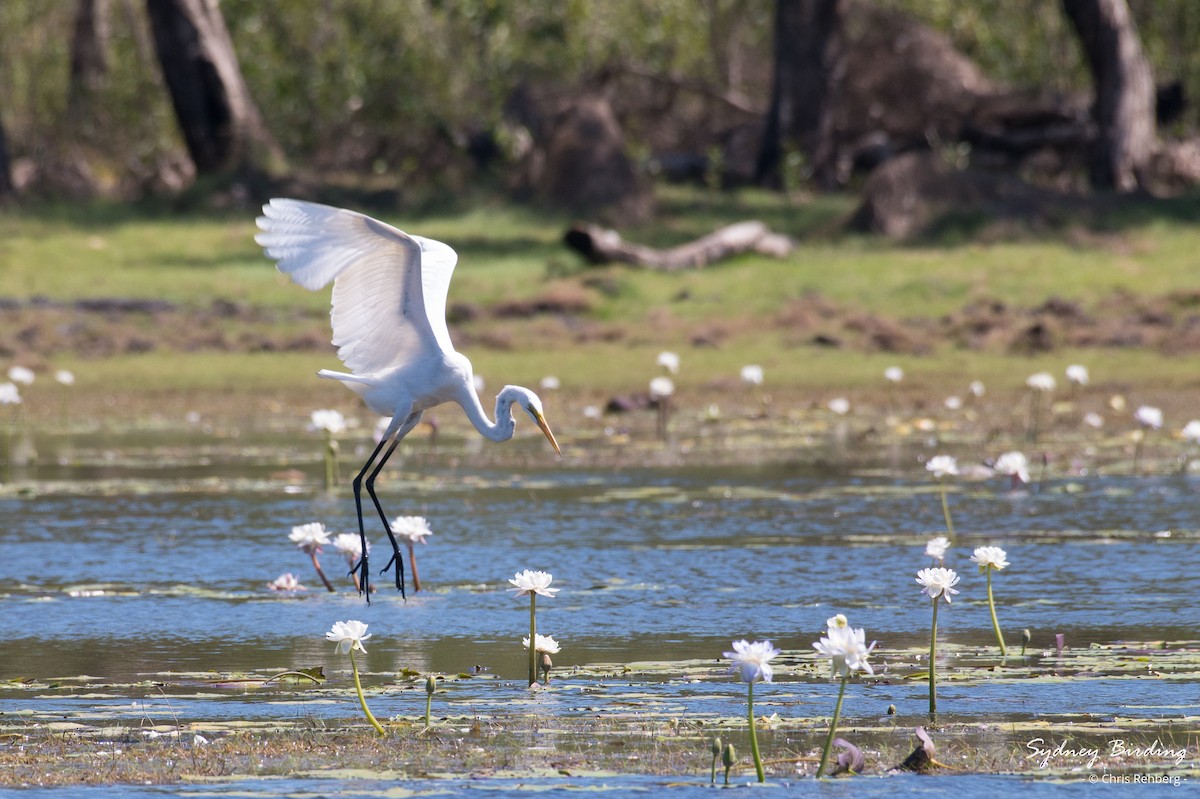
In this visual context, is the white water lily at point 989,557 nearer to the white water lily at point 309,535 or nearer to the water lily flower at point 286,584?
the white water lily at point 309,535

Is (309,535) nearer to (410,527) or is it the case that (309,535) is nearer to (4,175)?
(410,527)

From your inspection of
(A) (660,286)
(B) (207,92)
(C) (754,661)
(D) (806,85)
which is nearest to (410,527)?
(C) (754,661)

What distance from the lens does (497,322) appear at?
47.9 ft

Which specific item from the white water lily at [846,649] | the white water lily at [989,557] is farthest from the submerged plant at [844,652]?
the white water lily at [989,557]

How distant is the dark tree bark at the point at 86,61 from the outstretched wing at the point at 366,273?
19232 millimetres

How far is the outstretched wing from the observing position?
6.35m

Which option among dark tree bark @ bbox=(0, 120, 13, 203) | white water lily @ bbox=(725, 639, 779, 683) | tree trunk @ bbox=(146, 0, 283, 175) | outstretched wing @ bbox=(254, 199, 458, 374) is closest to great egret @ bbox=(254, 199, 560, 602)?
outstretched wing @ bbox=(254, 199, 458, 374)

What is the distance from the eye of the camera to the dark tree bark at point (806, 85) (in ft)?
63.4

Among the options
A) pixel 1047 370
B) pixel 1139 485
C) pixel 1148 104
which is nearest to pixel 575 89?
pixel 1148 104

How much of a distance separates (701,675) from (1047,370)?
8.24 metres

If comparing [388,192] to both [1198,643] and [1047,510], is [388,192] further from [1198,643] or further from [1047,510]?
[1198,643]

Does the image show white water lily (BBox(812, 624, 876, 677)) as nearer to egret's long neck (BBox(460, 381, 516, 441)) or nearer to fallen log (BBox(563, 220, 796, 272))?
egret's long neck (BBox(460, 381, 516, 441))

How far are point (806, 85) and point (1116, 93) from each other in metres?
3.29

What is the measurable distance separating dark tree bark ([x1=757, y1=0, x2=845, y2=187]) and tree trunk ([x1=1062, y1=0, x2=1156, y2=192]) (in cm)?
243
